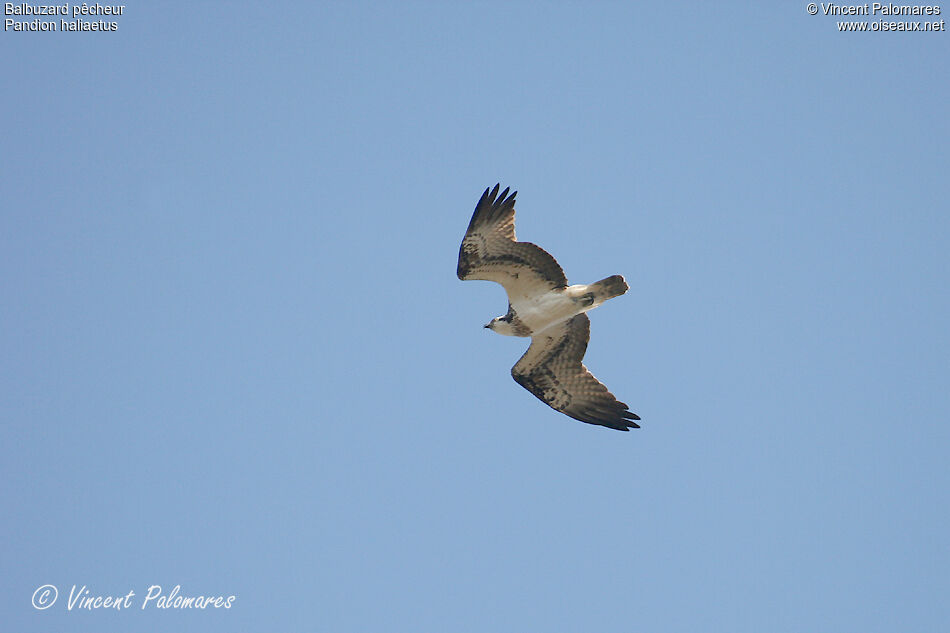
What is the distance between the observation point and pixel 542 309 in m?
13.7

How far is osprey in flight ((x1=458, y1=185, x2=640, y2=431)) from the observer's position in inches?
524

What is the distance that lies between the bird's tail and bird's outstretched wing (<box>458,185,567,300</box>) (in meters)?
0.47

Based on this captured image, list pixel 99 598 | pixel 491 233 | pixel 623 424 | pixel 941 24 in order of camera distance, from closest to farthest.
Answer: pixel 491 233 → pixel 623 424 → pixel 99 598 → pixel 941 24

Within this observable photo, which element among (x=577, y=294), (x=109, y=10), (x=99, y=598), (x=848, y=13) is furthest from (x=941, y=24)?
(x=99, y=598)

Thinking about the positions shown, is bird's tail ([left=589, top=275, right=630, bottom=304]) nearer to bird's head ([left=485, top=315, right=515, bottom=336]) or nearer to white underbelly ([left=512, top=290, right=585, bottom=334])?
white underbelly ([left=512, top=290, right=585, bottom=334])

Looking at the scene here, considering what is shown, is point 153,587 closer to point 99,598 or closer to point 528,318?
point 99,598

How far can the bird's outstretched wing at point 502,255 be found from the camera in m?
13.3

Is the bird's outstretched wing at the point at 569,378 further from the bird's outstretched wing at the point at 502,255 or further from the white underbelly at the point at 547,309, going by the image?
the bird's outstretched wing at the point at 502,255

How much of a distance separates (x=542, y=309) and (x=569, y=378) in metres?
1.44

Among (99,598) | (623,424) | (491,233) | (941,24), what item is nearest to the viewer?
(491,233)

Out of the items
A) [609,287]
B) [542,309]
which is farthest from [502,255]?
[609,287]

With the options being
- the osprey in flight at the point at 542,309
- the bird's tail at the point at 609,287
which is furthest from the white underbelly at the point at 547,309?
the bird's tail at the point at 609,287

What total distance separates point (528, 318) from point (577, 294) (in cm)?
79

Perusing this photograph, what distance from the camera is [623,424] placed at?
14.3 m
